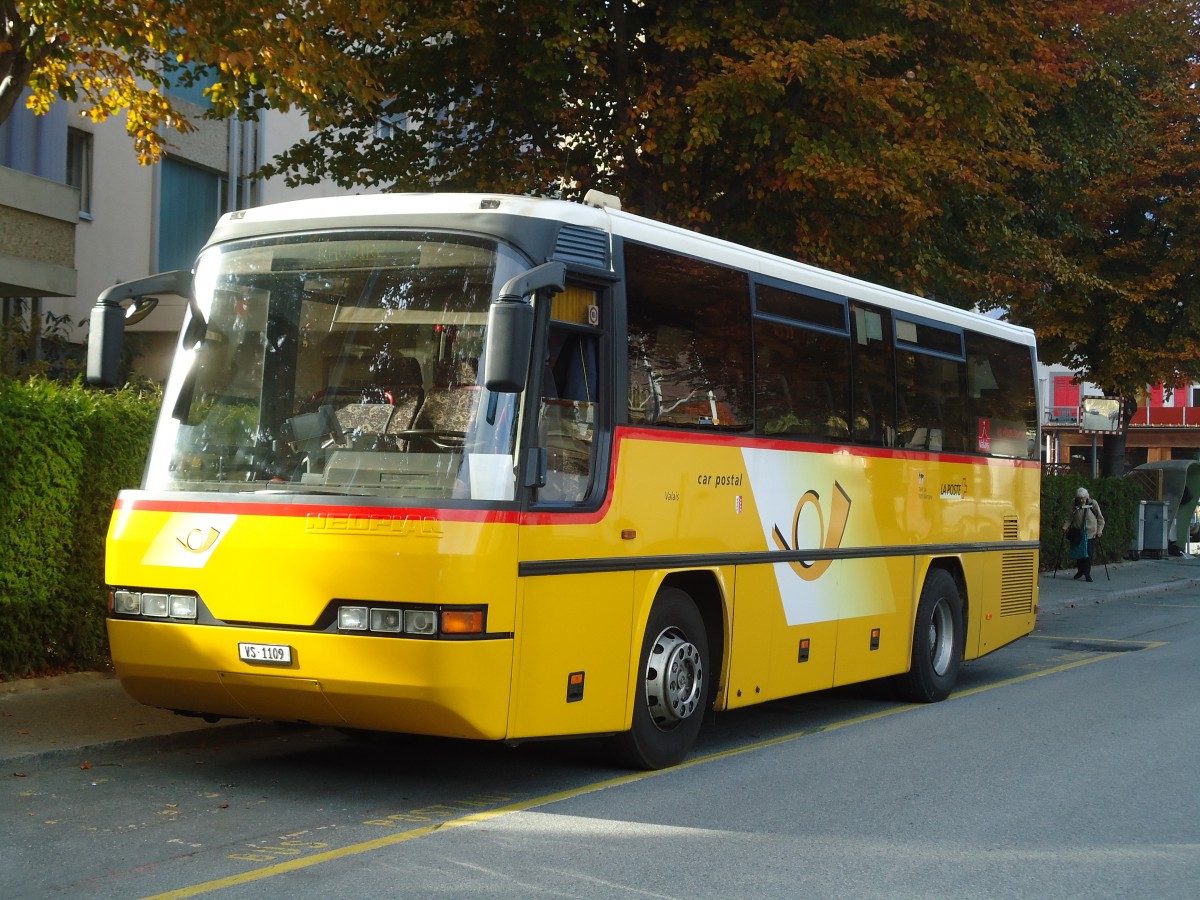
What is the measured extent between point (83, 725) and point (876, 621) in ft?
18.7

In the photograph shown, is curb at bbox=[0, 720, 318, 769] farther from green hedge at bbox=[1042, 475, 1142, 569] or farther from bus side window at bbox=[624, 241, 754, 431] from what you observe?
green hedge at bbox=[1042, 475, 1142, 569]

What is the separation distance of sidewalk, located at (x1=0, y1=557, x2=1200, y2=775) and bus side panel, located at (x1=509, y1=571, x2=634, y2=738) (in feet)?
8.47

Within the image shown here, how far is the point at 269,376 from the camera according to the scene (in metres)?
7.98

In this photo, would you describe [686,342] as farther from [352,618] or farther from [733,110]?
[733,110]

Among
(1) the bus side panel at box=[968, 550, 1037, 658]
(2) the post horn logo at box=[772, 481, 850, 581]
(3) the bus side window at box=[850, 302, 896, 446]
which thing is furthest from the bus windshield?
(1) the bus side panel at box=[968, 550, 1037, 658]

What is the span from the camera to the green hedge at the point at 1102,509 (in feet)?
98.3

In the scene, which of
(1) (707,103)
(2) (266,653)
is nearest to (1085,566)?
(1) (707,103)

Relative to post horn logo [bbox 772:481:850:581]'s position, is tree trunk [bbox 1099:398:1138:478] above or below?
above

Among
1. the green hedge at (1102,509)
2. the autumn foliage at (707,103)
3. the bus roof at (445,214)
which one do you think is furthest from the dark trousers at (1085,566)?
the bus roof at (445,214)

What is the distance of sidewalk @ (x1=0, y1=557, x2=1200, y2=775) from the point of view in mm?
8297

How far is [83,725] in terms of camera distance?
9031mm

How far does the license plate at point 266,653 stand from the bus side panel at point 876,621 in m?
4.71

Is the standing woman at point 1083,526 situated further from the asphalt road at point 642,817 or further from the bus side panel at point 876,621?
the asphalt road at point 642,817

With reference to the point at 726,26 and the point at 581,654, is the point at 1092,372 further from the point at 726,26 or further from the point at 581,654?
the point at 581,654
